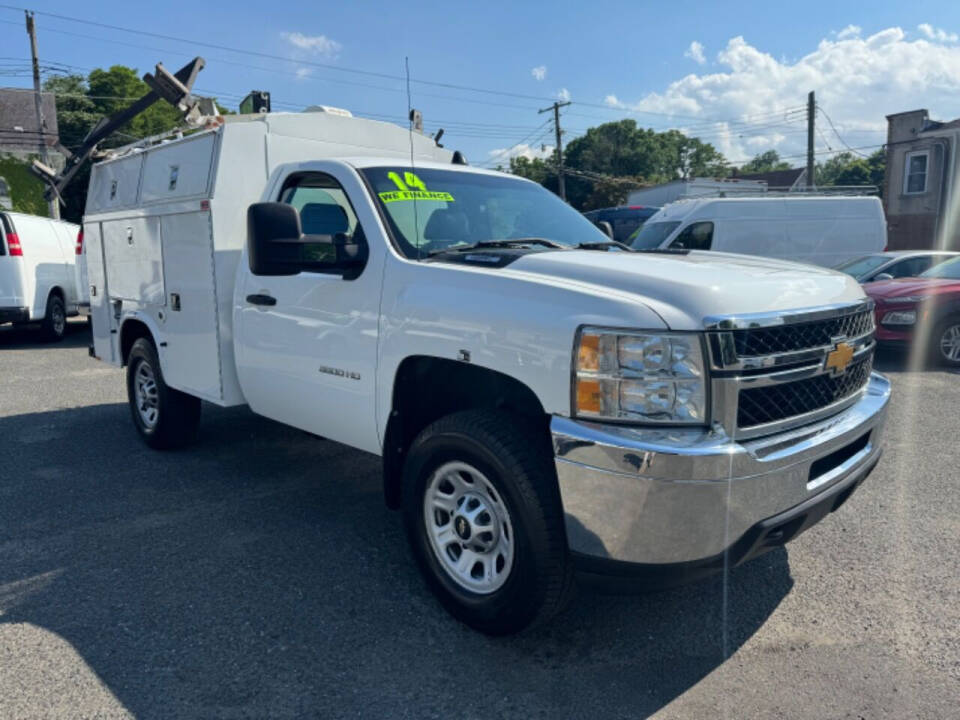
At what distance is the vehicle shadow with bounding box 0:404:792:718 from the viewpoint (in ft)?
9.21

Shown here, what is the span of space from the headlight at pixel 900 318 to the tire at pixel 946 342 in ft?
0.95

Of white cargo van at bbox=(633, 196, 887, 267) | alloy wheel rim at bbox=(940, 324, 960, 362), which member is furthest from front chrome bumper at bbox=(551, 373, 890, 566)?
white cargo van at bbox=(633, 196, 887, 267)

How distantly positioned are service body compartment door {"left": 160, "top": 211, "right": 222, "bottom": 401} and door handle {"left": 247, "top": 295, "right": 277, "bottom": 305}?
505mm

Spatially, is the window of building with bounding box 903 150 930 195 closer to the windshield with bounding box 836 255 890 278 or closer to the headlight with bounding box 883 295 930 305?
the windshield with bounding box 836 255 890 278

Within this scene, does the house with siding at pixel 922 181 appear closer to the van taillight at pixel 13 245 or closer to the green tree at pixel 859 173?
the van taillight at pixel 13 245

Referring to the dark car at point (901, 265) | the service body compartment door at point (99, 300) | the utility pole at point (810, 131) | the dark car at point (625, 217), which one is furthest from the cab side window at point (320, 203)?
the utility pole at point (810, 131)

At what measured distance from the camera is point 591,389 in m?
2.67

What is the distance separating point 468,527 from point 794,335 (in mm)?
1535

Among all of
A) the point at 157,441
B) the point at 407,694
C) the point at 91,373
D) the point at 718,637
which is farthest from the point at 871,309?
the point at 91,373

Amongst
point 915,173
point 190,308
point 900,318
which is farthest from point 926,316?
point 915,173

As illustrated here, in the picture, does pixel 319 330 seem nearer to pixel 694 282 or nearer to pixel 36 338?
pixel 694 282

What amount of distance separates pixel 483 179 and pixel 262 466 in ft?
9.06

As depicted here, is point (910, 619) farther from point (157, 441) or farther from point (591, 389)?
point (157, 441)

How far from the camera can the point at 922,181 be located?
27.6m
